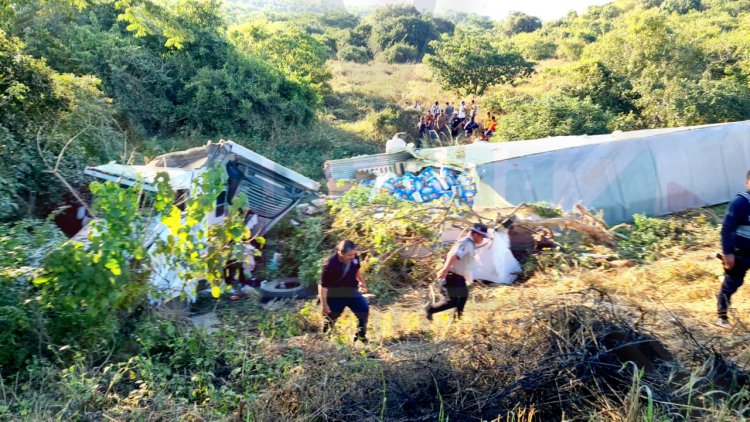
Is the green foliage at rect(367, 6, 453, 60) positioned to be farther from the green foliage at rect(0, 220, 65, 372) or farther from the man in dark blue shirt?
the green foliage at rect(0, 220, 65, 372)

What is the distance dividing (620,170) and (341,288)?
20.0ft

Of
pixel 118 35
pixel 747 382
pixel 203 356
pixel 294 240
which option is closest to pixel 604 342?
pixel 747 382

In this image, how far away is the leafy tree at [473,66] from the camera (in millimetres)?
20266

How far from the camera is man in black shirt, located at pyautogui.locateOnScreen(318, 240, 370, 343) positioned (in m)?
4.81

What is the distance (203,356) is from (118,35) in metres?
13.0

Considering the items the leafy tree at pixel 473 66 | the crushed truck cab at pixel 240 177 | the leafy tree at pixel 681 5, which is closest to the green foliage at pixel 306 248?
the crushed truck cab at pixel 240 177

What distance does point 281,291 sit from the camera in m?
6.83

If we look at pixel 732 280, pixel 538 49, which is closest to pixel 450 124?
pixel 732 280

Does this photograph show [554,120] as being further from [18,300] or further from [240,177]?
[18,300]

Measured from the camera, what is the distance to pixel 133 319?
4.29 metres

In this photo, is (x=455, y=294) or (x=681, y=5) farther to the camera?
(x=681, y=5)

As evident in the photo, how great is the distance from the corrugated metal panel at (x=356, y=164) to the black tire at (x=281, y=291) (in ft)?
11.8

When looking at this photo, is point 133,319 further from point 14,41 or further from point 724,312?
point 14,41

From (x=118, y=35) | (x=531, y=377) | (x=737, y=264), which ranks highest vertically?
(x=118, y=35)
